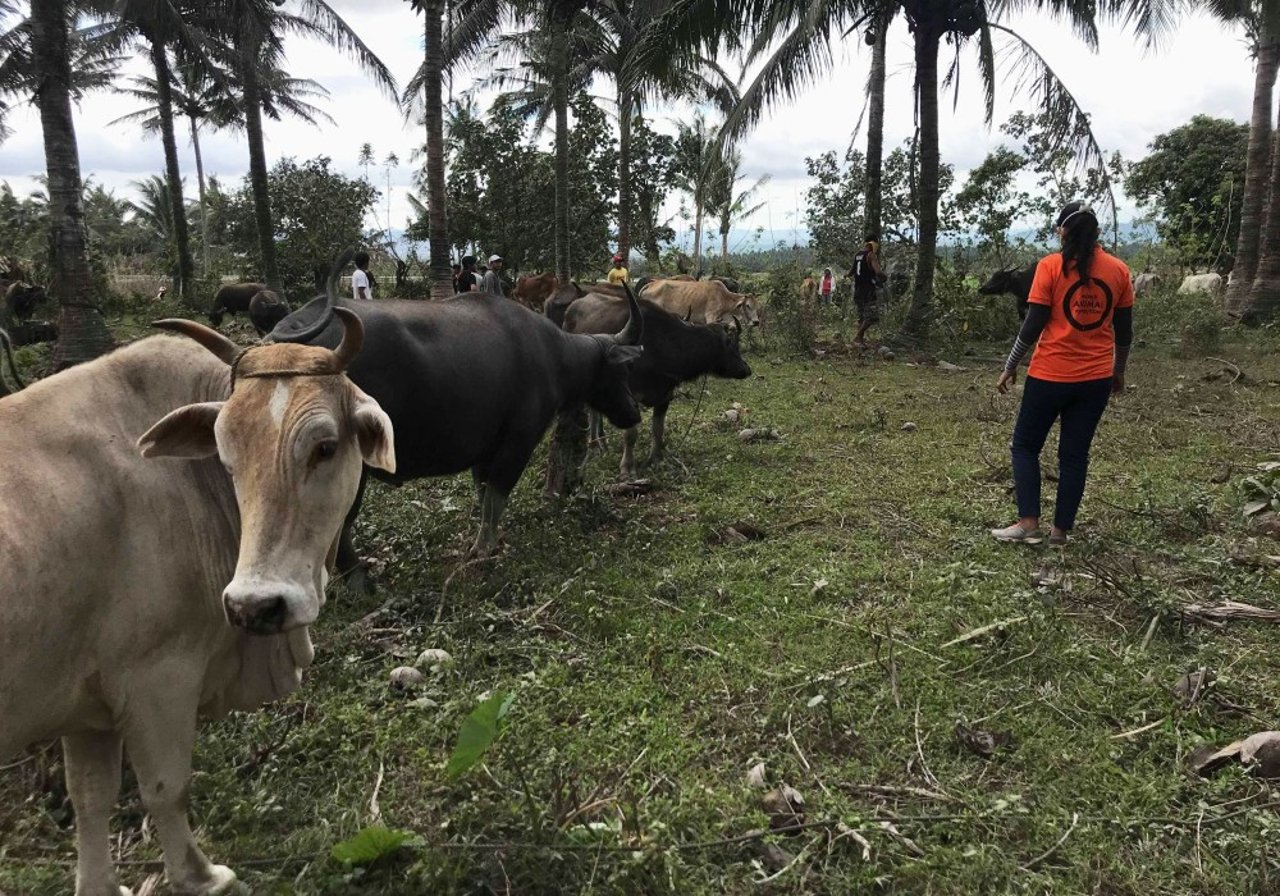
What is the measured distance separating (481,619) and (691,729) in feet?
4.43

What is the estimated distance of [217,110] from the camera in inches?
1129

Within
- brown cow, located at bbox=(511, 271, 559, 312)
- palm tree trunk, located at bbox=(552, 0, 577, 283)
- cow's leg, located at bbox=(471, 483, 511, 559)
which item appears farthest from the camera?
palm tree trunk, located at bbox=(552, 0, 577, 283)

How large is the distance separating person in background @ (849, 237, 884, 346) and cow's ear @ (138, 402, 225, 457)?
42.0 ft

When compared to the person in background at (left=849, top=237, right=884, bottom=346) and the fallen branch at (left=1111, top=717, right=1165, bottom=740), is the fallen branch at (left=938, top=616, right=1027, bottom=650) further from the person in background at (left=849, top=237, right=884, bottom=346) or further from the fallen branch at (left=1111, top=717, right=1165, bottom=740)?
the person in background at (left=849, top=237, right=884, bottom=346)

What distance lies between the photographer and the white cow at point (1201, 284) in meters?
18.0

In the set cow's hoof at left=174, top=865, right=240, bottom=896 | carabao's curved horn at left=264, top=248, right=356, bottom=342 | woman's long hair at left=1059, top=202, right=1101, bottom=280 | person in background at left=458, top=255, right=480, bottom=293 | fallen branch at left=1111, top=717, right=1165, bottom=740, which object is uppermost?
person in background at left=458, top=255, right=480, bottom=293

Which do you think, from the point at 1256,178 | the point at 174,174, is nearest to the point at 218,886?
the point at 1256,178

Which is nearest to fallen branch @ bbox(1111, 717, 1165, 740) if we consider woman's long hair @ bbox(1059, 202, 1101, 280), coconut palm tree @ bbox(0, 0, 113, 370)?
woman's long hair @ bbox(1059, 202, 1101, 280)

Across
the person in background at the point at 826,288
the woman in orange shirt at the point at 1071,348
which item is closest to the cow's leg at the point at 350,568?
the woman in orange shirt at the point at 1071,348

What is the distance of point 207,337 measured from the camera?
8.43 feet

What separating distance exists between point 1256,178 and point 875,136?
6.92m

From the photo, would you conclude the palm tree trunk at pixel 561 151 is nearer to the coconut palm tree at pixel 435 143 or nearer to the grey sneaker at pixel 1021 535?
the coconut palm tree at pixel 435 143

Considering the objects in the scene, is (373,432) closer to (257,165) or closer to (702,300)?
(702,300)

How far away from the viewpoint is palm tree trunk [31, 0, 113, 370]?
909 centimetres
